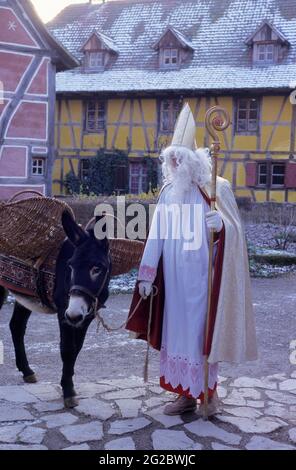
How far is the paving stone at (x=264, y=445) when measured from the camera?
3.92 m

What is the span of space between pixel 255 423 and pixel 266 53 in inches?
734

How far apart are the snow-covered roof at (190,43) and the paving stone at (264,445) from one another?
56.4 ft

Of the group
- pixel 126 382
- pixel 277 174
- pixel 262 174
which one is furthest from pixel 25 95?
pixel 126 382

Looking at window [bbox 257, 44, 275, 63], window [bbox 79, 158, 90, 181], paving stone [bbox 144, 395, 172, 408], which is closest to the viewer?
paving stone [bbox 144, 395, 172, 408]

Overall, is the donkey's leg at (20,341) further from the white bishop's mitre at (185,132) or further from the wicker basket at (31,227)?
the white bishop's mitre at (185,132)

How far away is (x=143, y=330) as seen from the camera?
4.55 metres

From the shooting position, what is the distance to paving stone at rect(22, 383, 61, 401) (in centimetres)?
480

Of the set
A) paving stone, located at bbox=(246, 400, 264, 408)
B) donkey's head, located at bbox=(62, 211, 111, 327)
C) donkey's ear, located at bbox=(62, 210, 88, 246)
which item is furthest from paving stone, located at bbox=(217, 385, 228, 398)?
donkey's ear, located at bbox=(62, 210, 88, 246)

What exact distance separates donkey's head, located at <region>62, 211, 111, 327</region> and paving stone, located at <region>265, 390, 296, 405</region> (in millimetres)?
1618

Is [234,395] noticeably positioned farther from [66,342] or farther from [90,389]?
[66,342]

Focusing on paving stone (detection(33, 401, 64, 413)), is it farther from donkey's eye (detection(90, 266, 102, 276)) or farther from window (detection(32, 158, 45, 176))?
window (detection(32, 158, 45, 176))

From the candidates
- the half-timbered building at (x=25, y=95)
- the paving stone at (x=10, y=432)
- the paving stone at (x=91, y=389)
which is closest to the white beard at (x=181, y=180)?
the paving stone at (x=91, y=389)

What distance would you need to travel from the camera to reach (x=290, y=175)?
20406 mm
